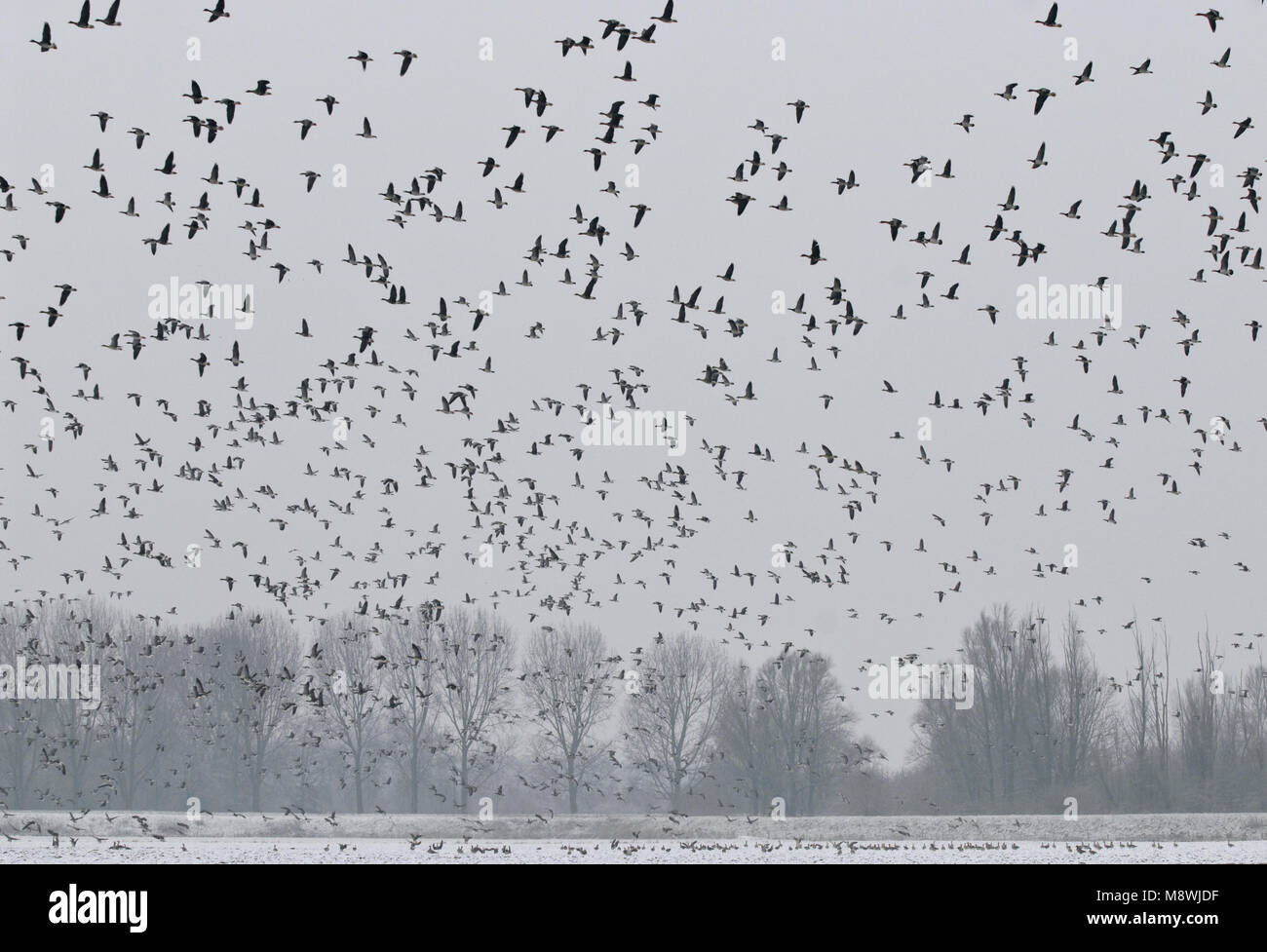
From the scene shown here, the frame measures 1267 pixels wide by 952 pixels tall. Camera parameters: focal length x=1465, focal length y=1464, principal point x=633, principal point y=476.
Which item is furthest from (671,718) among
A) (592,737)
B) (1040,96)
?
(1040,96)

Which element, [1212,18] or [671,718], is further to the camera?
[671,718]

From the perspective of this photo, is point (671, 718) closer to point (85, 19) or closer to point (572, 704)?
point (572, 704)

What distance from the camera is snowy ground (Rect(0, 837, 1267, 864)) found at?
3828 cm

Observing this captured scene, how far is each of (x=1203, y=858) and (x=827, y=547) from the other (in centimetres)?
2148

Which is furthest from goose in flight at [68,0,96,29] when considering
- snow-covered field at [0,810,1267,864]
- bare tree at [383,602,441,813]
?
bare tree at [383,602,441,813]

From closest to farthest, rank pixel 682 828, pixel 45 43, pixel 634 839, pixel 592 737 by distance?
pixel 45 43, pixel 634 839, pixel 682 828, pixel 592 737

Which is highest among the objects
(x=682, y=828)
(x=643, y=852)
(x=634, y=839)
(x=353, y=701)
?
(x=353, y=701)

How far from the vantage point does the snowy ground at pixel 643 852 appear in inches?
1507

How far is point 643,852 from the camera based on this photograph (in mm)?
42281

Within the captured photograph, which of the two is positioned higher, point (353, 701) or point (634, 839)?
point (353, 701)

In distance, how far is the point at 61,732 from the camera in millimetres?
83062

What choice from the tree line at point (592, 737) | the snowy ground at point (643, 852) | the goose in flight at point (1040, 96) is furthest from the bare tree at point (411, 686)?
the goose in flight at point (1040, 96)
